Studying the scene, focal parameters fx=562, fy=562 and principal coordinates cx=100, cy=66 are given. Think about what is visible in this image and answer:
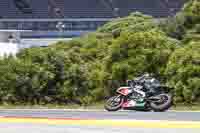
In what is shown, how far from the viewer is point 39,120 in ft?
34.5

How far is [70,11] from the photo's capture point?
54406 millimetres

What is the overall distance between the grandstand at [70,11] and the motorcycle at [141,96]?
3599 centimetres

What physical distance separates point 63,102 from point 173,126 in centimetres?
1068

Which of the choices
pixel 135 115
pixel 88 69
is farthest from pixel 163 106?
pixel 88 69

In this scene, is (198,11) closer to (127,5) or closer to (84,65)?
(84,65)

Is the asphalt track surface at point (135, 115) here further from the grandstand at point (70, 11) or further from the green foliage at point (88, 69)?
the grandstand at point (70, 11)

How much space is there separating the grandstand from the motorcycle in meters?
36.0

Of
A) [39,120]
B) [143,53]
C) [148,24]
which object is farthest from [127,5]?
[39,120]

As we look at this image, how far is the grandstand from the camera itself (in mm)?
51750

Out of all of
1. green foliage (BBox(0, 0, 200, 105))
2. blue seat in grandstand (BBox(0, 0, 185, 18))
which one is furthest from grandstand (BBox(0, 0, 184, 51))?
green foliage (BBox(0, 0, 200, 105))

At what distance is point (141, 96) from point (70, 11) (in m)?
39.8

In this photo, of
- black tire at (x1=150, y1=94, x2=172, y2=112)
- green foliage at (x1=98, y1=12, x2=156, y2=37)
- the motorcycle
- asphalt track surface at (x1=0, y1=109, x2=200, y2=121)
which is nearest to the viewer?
asphalt track surface at (x1=0, y1=109, x2=200, y2=121)

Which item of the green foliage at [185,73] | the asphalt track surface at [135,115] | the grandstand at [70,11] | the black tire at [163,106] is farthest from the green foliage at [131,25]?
the grandstand at [70,11]

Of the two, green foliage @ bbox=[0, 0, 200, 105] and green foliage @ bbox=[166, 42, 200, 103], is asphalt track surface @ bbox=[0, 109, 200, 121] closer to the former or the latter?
green foliage @ bbox=[166, 42, 200, 103]
